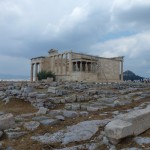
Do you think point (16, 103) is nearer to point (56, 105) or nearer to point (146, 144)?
point (56, 105)

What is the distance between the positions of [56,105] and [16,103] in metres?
2.67

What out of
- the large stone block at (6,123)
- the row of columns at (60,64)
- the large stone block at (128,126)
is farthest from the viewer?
the row of columns at (60,64)

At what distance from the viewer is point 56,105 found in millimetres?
14352

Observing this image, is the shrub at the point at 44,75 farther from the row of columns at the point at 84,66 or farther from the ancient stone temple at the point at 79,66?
the row of columns at the point at 84,66

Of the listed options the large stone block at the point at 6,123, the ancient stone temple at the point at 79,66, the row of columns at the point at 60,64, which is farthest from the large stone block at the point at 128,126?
the row of columns at the point at 60,64

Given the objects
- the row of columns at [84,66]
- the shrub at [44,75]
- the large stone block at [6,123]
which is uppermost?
the row of columns at [84,66]

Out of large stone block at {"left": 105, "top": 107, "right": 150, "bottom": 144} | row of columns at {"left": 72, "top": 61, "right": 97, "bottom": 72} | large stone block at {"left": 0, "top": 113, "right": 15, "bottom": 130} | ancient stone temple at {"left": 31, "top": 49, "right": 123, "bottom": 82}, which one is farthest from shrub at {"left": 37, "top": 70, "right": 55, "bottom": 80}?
large stone block at {"left": 105, "top": 107, "right": 150, "bottom": 144}

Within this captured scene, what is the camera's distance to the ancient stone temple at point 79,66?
84.2 m

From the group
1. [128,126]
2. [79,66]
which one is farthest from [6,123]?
[79,66]

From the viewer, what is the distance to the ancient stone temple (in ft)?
276

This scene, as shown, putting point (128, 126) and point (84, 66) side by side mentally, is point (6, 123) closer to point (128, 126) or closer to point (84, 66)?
point (128, 126)

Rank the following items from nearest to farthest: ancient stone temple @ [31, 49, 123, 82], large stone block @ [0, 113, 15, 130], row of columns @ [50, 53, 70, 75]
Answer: large stone block @ [0, 113, 15, 130]
ancient stone temple @ [31, 49, 123, 82]
row of columns @ [50, 53, 70, 75]

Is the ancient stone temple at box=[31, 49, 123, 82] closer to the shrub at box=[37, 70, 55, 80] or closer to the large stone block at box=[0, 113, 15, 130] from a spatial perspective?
the shrub at box=[37, 70, 55, 80]

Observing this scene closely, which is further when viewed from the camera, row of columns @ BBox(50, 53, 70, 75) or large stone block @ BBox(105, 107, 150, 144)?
row of columns @ BBox(50, 53, 70, 75)
